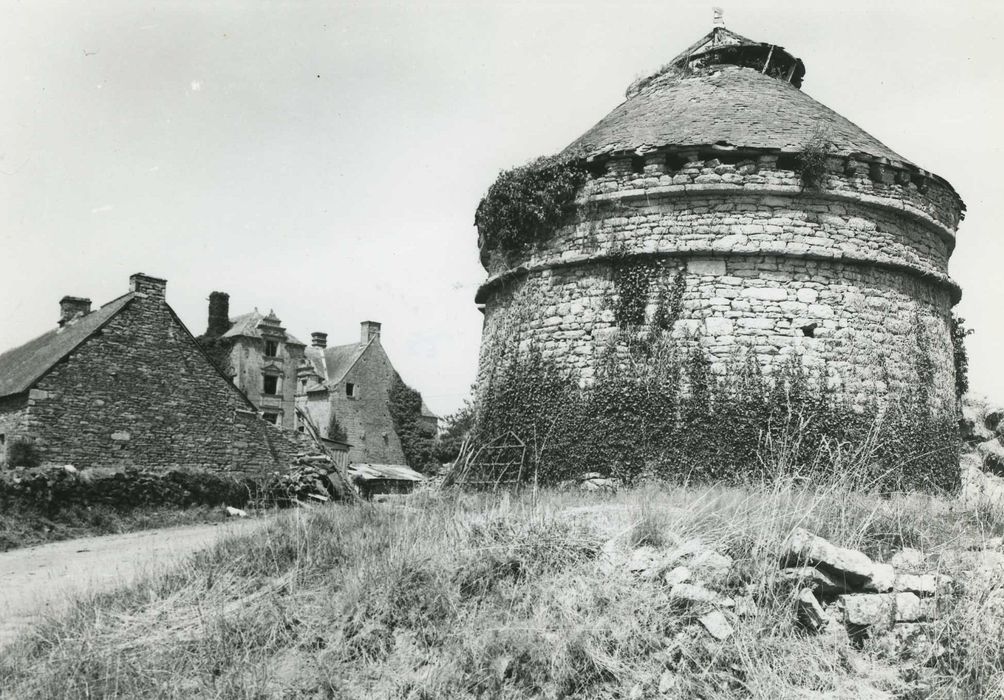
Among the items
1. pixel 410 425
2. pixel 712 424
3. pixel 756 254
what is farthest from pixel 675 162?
pixel 410 425

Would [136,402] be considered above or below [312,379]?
below

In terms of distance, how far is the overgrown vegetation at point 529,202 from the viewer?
10609 millimetres

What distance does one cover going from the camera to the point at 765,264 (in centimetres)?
978

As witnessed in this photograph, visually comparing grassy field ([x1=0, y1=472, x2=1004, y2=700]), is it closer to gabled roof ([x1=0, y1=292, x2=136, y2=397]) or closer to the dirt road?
the dirt road

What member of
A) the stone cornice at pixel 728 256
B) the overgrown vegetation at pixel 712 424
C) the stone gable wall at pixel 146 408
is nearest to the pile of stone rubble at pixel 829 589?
the overgrown vegetation at pixel 712 424

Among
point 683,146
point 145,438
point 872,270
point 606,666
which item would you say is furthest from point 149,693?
point 145,438

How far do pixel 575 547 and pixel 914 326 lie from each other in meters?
7.01

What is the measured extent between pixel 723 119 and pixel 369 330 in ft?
95.2

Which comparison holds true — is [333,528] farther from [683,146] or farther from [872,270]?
[872,270]

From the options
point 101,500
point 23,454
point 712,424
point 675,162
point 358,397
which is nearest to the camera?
point 712,424

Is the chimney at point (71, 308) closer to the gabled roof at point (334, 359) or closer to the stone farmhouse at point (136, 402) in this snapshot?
the stone farmhouse at point (136, 402)

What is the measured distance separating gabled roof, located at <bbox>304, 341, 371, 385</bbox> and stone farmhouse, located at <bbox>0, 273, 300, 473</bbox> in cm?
1677

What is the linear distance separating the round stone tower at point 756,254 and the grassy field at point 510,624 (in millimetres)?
3480

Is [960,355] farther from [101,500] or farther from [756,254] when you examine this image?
[101,500]
